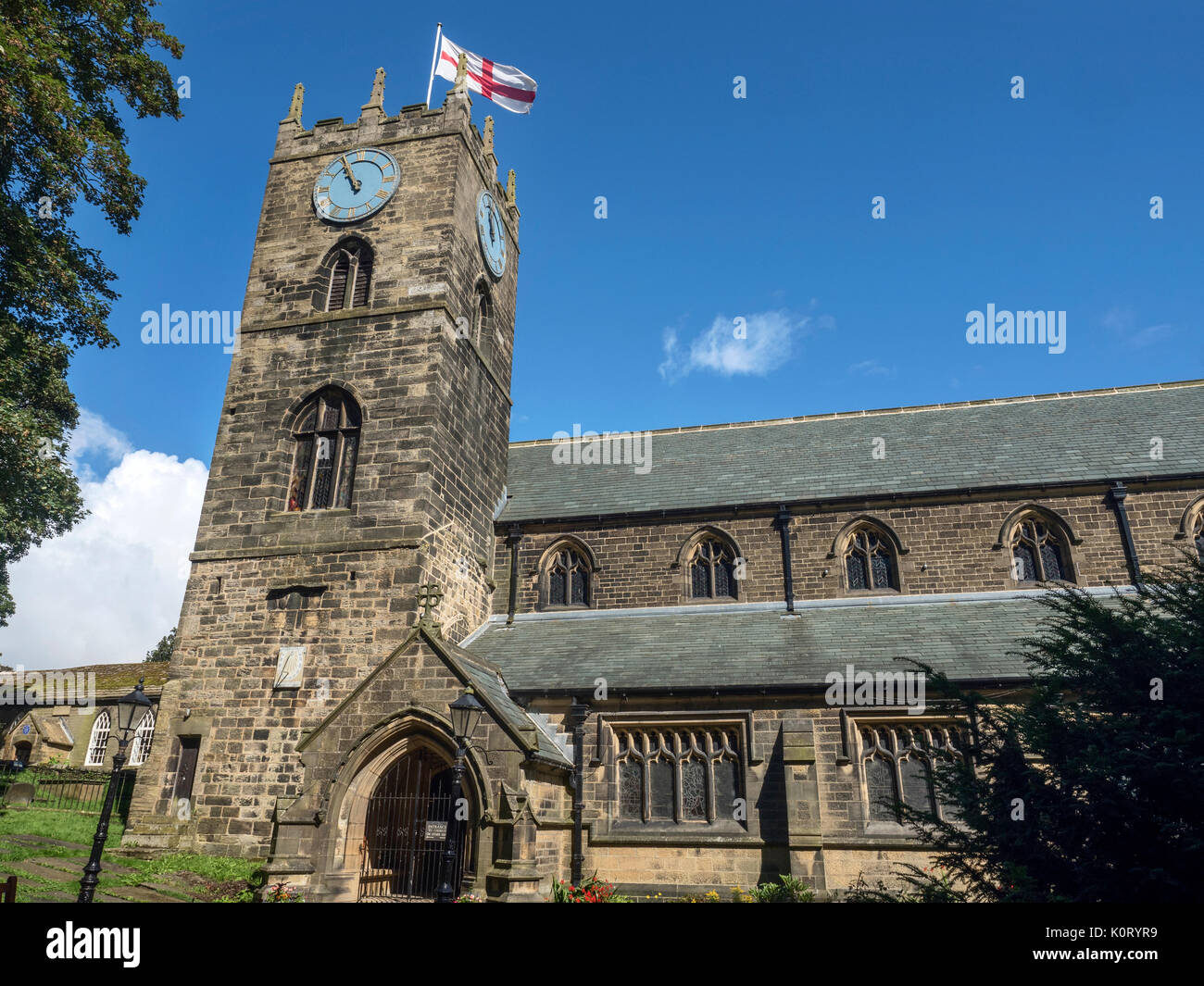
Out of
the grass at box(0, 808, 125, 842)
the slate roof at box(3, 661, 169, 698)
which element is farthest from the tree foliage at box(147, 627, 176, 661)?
the grass at box(0, 808, 125, 842)

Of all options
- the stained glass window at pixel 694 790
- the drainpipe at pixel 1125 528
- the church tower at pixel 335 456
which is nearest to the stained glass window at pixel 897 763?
the stained glass window at pixel 694 790

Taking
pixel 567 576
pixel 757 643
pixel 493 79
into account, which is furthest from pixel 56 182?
pixel 757 643

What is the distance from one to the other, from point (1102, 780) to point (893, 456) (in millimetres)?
14462

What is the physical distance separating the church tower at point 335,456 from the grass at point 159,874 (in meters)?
0.56

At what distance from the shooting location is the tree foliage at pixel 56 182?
17000 millimetres

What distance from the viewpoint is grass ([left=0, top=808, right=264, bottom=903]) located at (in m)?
12.0

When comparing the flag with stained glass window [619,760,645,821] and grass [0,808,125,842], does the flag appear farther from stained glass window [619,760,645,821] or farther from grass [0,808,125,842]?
grass [0,808,125,842]

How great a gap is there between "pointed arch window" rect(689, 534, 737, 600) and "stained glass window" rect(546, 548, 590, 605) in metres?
2.74

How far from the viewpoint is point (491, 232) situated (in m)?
22.8

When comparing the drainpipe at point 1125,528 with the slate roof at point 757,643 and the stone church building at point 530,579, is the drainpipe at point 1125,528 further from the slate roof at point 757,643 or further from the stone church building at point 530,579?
the slate roof at point 757,643

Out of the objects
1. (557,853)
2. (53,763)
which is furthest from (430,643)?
(53,763)

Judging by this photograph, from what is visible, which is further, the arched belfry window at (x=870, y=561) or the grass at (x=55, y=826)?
the arched belfry window at (x=870, y=561)
